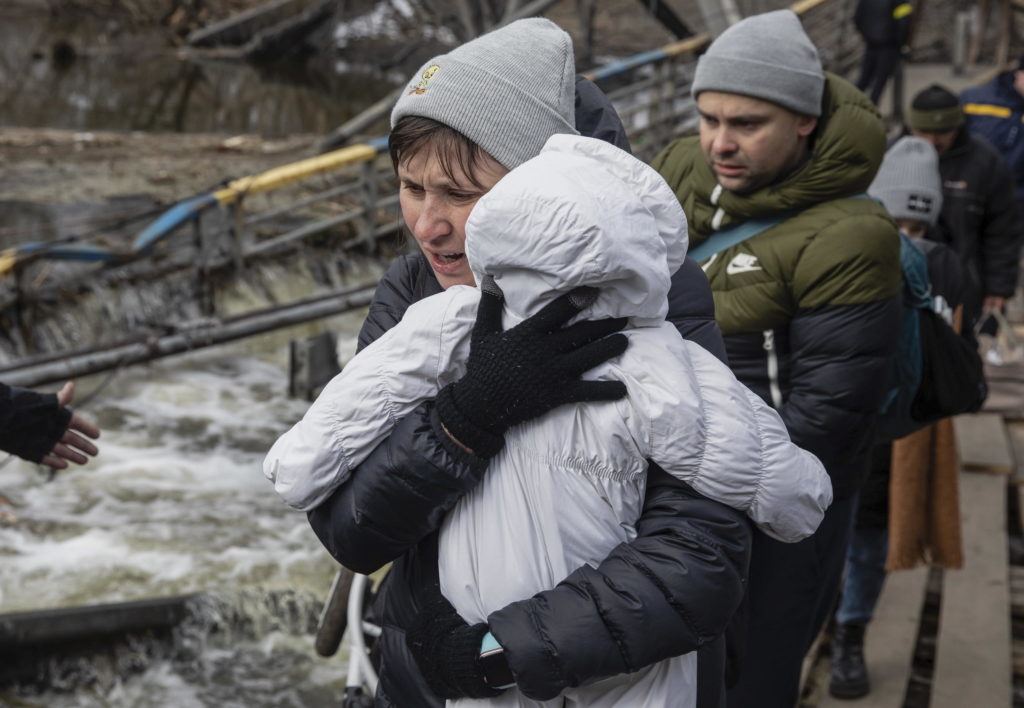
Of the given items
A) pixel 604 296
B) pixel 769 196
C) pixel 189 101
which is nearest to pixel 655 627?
pixel 604 296

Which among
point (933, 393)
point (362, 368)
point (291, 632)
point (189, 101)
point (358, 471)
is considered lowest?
point (189, 101)

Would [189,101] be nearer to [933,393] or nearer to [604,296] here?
[933,393]

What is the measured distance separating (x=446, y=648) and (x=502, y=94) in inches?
34.9

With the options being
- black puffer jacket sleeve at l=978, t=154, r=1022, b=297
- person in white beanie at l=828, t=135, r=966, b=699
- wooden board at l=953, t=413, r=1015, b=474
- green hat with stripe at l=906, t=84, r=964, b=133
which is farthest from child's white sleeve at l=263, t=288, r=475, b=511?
wooden board at l=953, t=413, r=1015, b=474

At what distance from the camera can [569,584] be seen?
5.51 feet

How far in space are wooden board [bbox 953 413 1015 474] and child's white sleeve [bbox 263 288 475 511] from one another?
478 centimetres

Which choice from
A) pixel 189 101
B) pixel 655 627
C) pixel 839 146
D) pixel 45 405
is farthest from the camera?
pixel 189 101

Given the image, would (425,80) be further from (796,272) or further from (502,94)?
(796,272)

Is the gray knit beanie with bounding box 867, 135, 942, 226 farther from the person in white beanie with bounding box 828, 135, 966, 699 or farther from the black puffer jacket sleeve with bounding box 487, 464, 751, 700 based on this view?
the black puffer jacket sleeve with bounding box 487, 464, 751, 700

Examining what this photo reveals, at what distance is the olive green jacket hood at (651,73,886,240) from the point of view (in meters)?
2.89

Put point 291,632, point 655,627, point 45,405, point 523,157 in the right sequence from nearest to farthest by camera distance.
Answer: point 655,627 < point 523,157 < point 45,405 < point 291,632

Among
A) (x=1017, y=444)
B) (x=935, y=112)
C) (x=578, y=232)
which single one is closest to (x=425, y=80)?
(x=578, y=232)

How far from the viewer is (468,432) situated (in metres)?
1.67

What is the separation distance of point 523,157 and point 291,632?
4.13 metres
